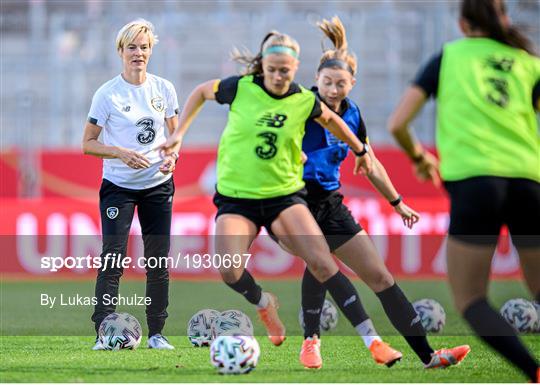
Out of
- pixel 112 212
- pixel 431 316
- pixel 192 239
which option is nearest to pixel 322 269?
pixel 112 212

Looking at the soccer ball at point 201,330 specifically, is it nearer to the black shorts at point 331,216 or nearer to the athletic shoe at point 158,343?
the athletic shoe at point 158,343

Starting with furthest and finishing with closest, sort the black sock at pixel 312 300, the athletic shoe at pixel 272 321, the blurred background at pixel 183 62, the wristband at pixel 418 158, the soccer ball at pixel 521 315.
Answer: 1. the blurred background at pixel 183 62
2. the soccer ball at pixel 521 315
3. the athletic shoe at pixel 272 321
4. the black sock at pixel 312 300
5. the wristband at pixel 418 158

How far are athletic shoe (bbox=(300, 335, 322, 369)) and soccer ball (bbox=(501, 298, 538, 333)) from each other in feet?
9.15

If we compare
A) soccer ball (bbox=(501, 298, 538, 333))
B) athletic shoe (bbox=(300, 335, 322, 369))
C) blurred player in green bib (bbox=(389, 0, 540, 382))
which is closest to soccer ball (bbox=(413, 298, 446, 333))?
soccer ball (bbox=(501, 298, 538, 333))

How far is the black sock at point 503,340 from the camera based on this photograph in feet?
17.4

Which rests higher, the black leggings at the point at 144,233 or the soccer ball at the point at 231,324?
the black leggings at the point at 144,233

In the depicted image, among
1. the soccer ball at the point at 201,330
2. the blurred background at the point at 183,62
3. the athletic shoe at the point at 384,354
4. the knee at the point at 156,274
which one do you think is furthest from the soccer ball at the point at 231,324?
the blurred background at the point at 183,62

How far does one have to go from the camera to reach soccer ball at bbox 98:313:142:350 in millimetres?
8070

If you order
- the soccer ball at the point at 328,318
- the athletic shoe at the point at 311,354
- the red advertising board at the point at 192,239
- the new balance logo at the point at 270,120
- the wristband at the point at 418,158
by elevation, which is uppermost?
the new balance logo at the point at 270,120

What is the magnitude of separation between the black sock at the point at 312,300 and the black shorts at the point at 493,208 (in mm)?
2273

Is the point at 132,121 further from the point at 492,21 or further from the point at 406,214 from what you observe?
the point at 492,21

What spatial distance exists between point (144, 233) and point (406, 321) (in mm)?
2227

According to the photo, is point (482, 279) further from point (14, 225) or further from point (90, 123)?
point (14, 225)

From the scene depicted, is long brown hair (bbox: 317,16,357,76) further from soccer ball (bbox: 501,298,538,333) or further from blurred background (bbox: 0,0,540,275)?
blurred background (bbox: 0,0,540,275)
